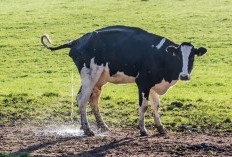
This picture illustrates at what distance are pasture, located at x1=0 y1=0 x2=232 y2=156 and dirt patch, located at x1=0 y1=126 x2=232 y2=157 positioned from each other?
1.34 m

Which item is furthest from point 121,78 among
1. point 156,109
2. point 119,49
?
point 156,109

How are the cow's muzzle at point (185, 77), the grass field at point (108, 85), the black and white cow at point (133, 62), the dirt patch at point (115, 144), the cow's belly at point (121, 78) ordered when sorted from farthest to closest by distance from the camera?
1. the grass field at point (108, 85)
2. the cow's belly at point (121, 78)
3. the black and white cow at point (133, 62)
4. the cow's muzzle at point (185, 77)
5. the dirt patch at point (115, 144)

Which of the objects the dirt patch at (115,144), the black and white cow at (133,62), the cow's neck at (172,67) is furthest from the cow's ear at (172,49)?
the dirt patch at (115,144)

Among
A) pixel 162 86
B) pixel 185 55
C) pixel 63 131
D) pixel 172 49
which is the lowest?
pixel 63 131

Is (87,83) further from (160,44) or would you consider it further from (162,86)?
(160,44)

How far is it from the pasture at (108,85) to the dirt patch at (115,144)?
134 cm

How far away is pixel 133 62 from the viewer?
55.1ft

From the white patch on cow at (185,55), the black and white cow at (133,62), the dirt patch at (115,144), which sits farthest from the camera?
the black and white cow at (133,62)

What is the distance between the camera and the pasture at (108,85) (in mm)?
19359

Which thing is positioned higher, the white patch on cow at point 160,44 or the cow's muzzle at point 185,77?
A: the white patch on cow at point 160,44

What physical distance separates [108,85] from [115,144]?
10.0 metres

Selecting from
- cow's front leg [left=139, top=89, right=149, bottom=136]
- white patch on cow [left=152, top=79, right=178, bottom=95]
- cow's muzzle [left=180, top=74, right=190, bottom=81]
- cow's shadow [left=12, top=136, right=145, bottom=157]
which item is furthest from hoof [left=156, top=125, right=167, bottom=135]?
cow's muzzle [left=180, top=74, right=190, bottom=81]

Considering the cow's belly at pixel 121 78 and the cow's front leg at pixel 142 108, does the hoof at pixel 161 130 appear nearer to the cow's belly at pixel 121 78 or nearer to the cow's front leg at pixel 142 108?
the cow's front leg at pixel 142 108

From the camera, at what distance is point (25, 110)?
2034 centimetres
